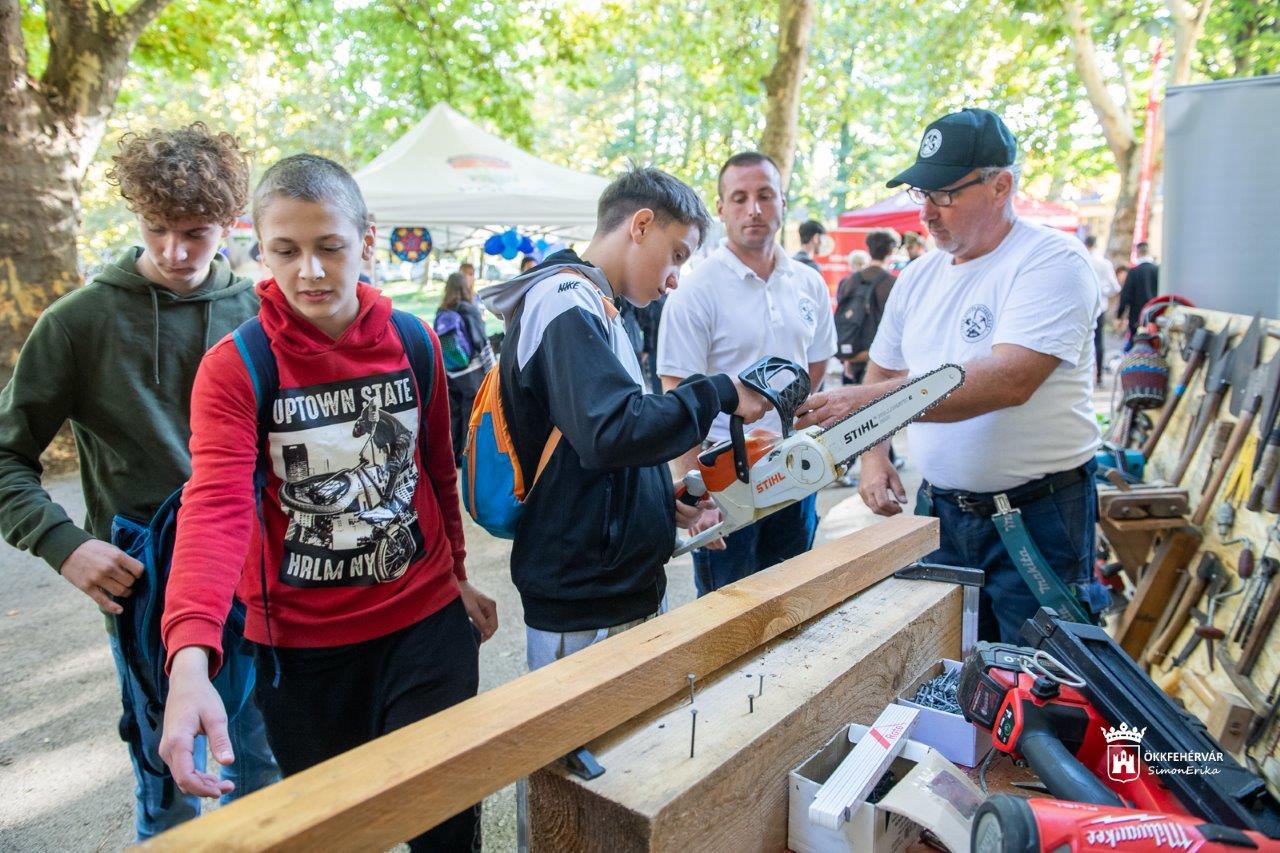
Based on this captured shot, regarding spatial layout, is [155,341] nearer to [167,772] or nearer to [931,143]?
[167,772]

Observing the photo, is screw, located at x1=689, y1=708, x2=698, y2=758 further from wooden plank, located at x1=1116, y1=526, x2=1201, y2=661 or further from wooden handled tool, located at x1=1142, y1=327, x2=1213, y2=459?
wooden handled tool, located at x1=1142, y1=327, x2=1213, y2=459

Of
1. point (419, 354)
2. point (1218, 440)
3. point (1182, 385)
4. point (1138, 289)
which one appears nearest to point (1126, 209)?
point (1138, 289)

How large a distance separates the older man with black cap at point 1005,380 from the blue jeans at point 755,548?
47 cm

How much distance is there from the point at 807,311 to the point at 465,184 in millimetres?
6075

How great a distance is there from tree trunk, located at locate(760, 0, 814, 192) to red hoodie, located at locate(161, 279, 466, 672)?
6.58m

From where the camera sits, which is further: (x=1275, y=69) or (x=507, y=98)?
(x=507, y=98)

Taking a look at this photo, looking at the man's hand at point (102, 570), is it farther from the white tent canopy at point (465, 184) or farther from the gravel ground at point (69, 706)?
the white tent canopy at point (465, 184)

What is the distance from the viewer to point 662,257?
6.07 ft

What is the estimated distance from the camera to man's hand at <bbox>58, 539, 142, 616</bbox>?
1.68m

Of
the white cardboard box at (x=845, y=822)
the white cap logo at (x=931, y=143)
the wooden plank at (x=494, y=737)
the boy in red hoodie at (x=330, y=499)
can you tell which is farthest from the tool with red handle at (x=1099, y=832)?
the white cap logo at (x=931, y=143)

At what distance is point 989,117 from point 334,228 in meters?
1.84

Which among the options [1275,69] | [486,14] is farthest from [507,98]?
[1275,69]

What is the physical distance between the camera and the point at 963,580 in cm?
184

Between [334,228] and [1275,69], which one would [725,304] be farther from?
[1275,69]
